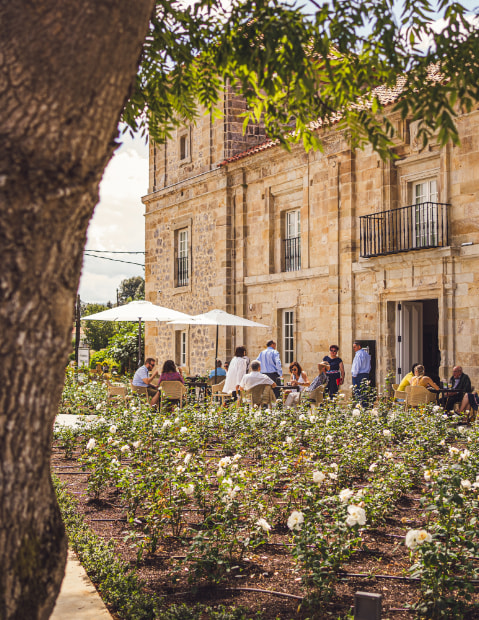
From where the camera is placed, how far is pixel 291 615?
373 centimetres

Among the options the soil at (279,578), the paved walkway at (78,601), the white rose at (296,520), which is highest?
the white rose at (296,520)

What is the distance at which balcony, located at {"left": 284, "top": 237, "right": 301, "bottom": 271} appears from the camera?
19094mm

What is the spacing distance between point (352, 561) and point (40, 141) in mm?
3506

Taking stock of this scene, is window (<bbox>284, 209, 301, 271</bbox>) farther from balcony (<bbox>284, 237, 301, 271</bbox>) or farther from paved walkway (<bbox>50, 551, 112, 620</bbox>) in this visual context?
paved walkway (<bbox>50, 551, 112, 620</bbox>)

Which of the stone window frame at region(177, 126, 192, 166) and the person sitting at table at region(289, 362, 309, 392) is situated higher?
the stone window frame at region(177, 126, 192, 166)

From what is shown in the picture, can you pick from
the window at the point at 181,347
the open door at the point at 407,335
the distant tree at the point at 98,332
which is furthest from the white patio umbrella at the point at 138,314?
the distant tree at the point at 98,332

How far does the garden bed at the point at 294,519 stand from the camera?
3867 mm

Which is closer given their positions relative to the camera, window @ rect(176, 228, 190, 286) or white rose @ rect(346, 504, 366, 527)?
white rose @ rect(346, 504, 366, 527)

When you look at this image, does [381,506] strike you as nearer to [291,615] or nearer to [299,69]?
[291,615]

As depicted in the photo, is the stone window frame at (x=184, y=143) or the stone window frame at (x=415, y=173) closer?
the stone window frame at (x=415, y=173)

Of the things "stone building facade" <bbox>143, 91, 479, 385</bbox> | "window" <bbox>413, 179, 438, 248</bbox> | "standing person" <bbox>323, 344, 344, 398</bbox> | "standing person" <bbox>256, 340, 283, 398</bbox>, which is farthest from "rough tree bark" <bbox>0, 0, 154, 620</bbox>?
"window" <bbox>413, 179, 438, 248</bbox>

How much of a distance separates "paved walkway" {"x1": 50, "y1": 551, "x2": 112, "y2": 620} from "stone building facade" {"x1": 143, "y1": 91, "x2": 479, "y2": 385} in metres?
7.78

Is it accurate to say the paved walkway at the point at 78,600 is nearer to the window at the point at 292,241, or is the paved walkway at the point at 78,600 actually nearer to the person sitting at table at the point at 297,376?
the person sitting at table at the point at 297,376

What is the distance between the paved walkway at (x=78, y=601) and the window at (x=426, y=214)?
11.9 metres
